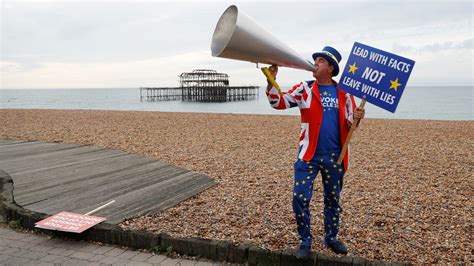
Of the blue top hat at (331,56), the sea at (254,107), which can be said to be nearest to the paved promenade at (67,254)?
the blue top hat at (331,56)

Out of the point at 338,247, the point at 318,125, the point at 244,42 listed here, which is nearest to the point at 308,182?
the point at 318,125

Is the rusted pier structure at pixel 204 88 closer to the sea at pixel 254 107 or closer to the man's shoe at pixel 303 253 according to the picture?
the sea at pixel 254 107

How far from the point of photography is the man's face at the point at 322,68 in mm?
3234

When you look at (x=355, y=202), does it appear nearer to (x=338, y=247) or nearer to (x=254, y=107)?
(x=338, y=247)

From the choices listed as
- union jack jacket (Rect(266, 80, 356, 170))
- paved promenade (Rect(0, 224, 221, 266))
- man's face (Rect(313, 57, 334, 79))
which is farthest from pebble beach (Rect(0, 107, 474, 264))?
man's face (Rect(313, 57, 334, 79))

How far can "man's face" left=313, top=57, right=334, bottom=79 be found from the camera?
127 inches

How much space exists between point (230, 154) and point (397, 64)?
624 centimetres

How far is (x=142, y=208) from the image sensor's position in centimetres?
470

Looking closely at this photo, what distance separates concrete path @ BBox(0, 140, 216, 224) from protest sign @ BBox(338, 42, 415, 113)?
271 cm

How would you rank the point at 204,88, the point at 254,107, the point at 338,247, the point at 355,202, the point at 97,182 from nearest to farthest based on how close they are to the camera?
the point at 338,247 → the point at 355,202 → the point at 97,182 → the point at 254,107 → the point at 204,88

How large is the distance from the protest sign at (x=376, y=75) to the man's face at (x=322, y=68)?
12 cm

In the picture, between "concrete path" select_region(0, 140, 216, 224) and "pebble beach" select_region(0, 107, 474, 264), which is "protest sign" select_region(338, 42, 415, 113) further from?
"concrete path" select_region(0, 140, 216, 224)

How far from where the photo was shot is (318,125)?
3201 mm

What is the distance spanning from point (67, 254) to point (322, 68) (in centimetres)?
280
